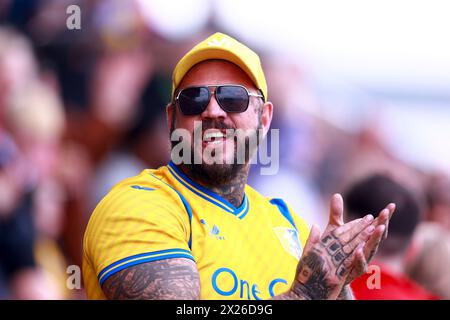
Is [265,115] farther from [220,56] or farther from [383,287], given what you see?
[383,287]

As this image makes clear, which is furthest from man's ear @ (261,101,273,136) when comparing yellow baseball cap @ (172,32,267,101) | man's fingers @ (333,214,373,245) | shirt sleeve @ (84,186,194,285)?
man's fingers @ (333,214,373,245)

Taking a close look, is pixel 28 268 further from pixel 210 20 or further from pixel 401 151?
pixel 401 151

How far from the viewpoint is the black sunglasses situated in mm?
2773

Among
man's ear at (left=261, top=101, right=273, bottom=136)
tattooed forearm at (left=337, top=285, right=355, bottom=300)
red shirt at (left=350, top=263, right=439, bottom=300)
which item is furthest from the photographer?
red shirt at (left=350, top=263, right=439, bottom=300)

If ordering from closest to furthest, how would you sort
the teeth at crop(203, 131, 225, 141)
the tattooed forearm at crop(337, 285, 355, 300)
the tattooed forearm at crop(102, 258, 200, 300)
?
the tattooed forearm at crop(102, 258, 200, 300) < the teeth at crop(203, 131, 225, 141) < the tattooed forearm at crop(337, 285, 355, 300)

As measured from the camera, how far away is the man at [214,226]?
2426mm

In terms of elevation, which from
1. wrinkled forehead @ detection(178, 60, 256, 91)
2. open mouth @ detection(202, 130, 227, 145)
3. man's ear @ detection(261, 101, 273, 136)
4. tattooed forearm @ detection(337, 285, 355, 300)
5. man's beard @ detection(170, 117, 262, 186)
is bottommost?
tattooed forearm @ detection(337, 285, 355, 300)

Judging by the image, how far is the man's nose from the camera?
2.77 meters

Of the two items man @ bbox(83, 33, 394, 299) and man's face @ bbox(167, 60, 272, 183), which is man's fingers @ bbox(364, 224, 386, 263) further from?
man's face @ bbox(167, 60, 272, 183)

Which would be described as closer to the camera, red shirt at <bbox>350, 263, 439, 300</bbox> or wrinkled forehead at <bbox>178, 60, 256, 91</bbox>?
wrinkled forehead at <bbox>178, 60, 256, 91</bbox>

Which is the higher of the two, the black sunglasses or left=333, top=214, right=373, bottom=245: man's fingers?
the black sunglasses

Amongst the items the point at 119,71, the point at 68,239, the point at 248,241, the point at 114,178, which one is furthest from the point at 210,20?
the point at 248,241

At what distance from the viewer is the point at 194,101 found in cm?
277
